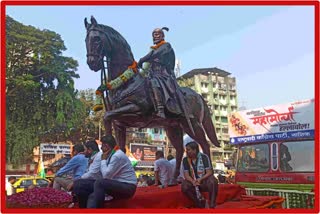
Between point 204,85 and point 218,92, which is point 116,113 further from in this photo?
point 218,92

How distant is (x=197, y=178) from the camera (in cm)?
611

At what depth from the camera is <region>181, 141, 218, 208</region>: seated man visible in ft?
19.9

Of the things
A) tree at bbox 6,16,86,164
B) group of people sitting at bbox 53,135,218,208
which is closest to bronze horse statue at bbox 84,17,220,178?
group of people sitting at bbox 53,135,218,208

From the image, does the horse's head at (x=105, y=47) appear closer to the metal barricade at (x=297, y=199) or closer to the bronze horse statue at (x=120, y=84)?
the bronze horse statue at (x=120, y=84)

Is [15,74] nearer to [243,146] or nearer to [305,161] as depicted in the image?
[243,146]

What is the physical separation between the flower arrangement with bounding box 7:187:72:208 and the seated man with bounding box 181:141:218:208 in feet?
5.69

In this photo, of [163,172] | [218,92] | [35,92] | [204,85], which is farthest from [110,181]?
[218,92]

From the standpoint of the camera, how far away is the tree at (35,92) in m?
25.3

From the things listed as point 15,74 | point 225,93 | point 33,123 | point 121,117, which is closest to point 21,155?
point 33,123

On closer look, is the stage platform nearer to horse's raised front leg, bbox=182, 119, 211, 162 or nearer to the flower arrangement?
the flower arrangement

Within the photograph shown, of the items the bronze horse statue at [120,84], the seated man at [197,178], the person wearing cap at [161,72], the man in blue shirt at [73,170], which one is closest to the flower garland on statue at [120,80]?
the bronze horse statue at [120,84]

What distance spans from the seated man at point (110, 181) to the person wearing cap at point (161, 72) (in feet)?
4.90

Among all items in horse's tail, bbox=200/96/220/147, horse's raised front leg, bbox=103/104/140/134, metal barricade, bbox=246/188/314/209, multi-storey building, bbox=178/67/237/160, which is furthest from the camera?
multi-storey building, bbox=178/67/237/160

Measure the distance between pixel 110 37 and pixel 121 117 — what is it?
1.33 metres
